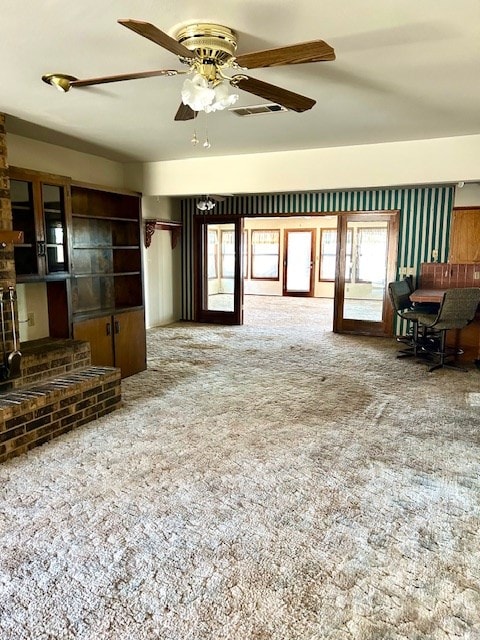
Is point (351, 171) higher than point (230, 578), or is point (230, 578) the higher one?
point (351, 171)

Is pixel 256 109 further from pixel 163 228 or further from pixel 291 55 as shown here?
pixel 163 228

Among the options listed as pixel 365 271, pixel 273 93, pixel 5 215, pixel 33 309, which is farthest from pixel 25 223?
pixel 365 271

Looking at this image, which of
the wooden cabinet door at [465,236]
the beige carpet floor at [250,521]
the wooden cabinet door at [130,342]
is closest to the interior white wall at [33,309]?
the wooden cabinet door at [130,342]

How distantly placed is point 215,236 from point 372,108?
17.3 ft

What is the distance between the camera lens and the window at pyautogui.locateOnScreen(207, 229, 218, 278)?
8.45 m

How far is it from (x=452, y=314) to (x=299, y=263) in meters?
7.45

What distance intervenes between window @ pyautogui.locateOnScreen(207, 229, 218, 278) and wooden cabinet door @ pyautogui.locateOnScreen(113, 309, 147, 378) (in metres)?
3.46

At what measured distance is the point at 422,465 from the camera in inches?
116

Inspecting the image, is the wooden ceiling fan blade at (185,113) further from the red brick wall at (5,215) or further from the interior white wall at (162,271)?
the interior white wall at (162,271)

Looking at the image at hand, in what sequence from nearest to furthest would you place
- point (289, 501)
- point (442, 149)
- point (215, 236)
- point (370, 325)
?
point (289, 501), point (442, 149), point (370, 325), point (215, 236)

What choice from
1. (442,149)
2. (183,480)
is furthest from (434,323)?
(183,480)

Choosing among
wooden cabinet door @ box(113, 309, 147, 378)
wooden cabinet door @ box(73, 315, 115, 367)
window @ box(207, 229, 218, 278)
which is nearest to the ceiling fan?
wooden cabinet door @ box(73, 315, 115, 367)

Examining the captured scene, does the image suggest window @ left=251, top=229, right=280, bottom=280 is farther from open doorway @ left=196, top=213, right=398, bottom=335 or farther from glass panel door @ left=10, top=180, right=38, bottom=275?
glass panel door @ left=10, top=180, right=38, bottom=275

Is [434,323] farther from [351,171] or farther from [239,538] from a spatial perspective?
[239,538]
